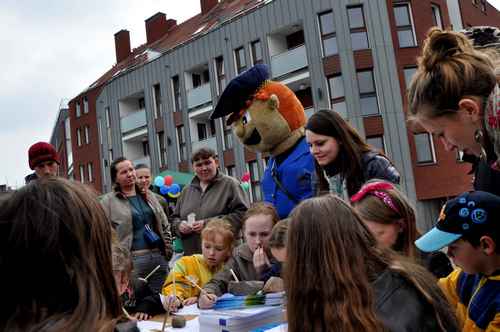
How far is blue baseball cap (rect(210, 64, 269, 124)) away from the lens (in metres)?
3.72

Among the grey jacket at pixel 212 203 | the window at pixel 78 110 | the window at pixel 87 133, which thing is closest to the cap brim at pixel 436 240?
the grey jacket at pixel 212 203

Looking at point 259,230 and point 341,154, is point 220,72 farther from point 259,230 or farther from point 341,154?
point 341,154

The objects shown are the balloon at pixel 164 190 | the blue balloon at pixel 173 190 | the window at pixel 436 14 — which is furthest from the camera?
the window at pixel 436 14

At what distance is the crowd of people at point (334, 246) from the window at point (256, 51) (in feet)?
53.6

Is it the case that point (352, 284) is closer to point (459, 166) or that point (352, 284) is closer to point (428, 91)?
point (428, 91)

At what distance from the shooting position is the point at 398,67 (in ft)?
57.2

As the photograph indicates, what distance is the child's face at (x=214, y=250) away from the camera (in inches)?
137

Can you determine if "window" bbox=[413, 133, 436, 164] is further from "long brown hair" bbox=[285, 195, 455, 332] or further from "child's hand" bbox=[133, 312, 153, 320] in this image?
"long brown hair" bbox=[285, 195, 455, 332]

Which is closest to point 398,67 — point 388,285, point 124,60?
point 388,285

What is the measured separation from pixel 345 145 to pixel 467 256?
1069 mm

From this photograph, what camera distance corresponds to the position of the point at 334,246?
1468 millimetres

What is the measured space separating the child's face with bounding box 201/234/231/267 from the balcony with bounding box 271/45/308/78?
15.2m

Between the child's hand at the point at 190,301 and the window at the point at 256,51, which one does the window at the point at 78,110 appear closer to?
the window at the point at 256,51

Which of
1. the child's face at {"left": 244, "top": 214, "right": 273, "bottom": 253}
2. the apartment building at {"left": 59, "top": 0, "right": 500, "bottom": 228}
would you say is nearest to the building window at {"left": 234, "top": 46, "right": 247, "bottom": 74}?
the apartment building at {"left": 59, "top": 0, "right": 500, "bottom": 228}
